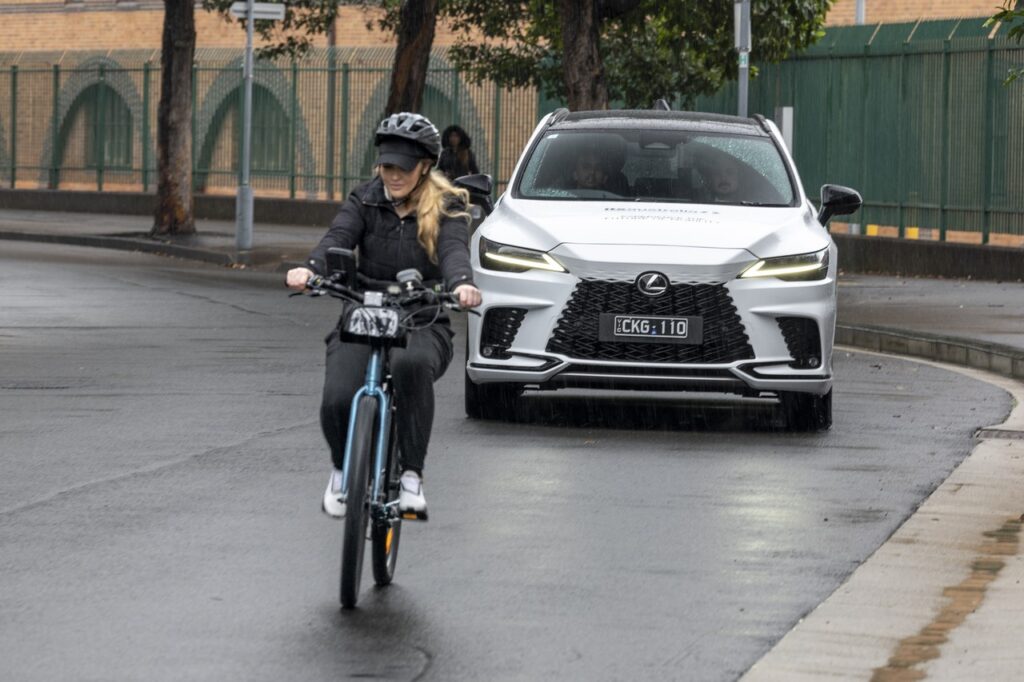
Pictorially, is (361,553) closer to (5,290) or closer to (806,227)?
(806,227)

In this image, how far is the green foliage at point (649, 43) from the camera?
28703 millimetres

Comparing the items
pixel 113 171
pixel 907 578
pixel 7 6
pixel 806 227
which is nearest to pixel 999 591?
pixel 907 578

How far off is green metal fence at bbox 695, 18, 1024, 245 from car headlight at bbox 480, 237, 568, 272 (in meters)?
13.6

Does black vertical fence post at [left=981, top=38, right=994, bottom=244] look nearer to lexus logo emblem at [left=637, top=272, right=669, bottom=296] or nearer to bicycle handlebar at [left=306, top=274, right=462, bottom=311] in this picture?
lexus logo emblem at [left=637, top=272, right=669, bottom=296]

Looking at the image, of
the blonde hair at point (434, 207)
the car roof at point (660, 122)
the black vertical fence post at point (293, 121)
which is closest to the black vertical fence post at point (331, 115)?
the black vertical fence post at point (293, 121)

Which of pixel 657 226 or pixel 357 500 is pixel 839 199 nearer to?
pixel 657 226

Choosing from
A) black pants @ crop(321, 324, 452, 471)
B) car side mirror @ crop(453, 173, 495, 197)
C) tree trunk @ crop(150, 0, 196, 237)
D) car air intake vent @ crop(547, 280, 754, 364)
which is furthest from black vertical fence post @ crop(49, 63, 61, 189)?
black pants @ crop(321, 324, 452, 471)

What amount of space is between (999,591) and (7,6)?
54124 mm

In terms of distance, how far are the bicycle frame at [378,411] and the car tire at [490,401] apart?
4987 millimetres

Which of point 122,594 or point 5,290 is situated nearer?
point 122,594

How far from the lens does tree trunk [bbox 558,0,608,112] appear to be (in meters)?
26.3

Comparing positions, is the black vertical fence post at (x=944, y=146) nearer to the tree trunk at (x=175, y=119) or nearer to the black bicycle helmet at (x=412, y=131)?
the tree trunk at (x=175, y=119)

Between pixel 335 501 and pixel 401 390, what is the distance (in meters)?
0.45

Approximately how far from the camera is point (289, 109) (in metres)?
39.8
